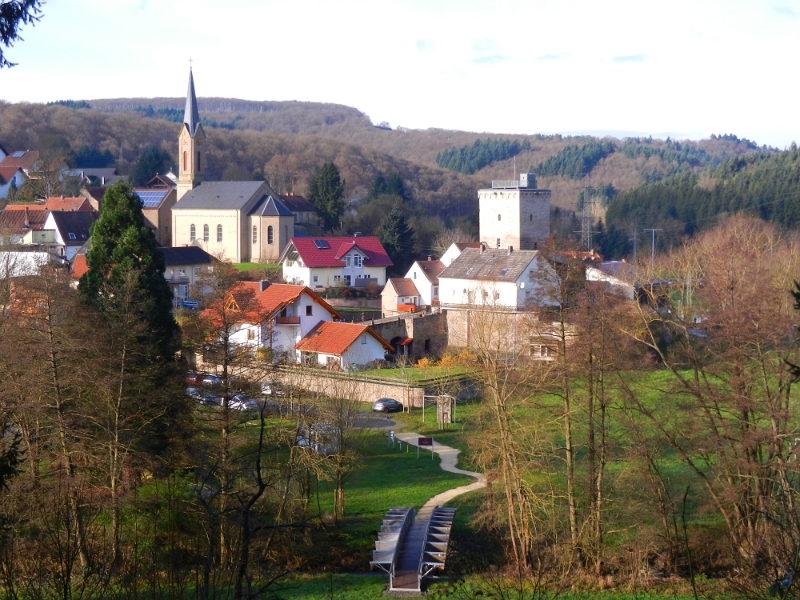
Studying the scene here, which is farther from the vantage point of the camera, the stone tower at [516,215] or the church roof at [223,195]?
the church roof at [223,195]

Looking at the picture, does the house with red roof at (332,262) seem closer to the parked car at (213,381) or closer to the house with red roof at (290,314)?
the house with red roof at (290,314)

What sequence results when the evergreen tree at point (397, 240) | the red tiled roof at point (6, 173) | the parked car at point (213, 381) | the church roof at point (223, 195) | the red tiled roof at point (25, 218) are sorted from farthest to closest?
1. the red tiled roof at point (6, 173)
2. the church roof at point (223, 195)
3. the evergreen tree at point (397, 240)
4. the red tiled roof at point (25, 218)
5. the parked car at point (213, 381)

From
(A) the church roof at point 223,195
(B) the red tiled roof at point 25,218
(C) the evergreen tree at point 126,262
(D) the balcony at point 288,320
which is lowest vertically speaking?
(D) the balcony at point 288,320

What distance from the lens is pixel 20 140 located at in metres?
94.6

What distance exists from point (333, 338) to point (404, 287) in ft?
38.0

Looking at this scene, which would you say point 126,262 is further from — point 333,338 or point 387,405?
point 333,338

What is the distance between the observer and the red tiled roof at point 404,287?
4391cm

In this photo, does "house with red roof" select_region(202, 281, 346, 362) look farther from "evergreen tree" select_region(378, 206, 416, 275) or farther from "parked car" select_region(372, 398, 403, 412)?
"evergreen tree" select_region(378, 206, 416, 275)

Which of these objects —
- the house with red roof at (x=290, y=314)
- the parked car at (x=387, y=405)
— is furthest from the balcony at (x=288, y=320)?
the parked car at (x=387, y=405)

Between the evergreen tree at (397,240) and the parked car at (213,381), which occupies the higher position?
the evergreen tree at (397,240)

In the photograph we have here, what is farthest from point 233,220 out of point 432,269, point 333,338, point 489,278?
point 333,338

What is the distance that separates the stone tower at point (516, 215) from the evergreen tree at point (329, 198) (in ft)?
48.4

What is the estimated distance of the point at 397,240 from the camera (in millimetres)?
52750

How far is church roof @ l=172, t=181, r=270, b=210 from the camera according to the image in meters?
58.8
